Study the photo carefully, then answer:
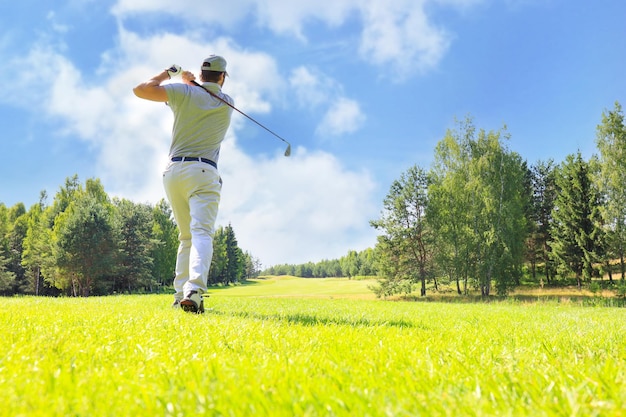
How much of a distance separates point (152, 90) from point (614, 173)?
33.5 m

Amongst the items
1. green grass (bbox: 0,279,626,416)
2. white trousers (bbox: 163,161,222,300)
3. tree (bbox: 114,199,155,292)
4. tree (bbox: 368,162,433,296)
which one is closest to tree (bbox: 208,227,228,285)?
tree (bbox: 114,199,155,292)

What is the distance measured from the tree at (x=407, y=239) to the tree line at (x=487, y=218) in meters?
0.09

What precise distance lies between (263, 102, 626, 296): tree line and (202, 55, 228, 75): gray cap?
28.2 m

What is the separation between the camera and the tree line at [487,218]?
28.5m

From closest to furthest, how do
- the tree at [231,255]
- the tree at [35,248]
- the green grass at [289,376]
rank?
the green grass at [289,376]
the tree at [35,248]
the tree at [231,255]

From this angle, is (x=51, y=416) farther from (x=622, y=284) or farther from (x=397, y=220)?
(x=622, y=284)

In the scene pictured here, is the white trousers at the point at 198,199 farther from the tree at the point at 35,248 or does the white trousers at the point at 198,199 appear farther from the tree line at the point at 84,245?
the tree at the point at 35,248

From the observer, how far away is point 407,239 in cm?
3431

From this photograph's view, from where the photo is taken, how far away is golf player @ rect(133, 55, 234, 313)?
446cm

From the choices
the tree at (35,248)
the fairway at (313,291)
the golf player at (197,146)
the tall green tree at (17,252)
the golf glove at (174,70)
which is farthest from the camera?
the tall green tree at (17,252)

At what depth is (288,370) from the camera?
1.62 m

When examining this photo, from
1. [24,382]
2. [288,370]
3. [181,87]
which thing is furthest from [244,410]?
[181,87]

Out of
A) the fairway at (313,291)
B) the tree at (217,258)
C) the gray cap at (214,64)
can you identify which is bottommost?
the fairway at (313,291)

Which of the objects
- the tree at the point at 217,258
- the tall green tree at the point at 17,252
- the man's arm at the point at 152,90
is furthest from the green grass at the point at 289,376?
the tree at the point at 217,258
